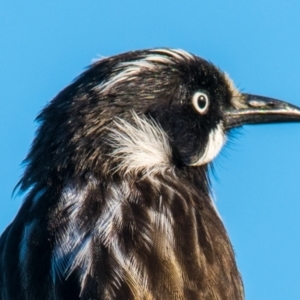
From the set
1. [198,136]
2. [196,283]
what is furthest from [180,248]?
[198,136]

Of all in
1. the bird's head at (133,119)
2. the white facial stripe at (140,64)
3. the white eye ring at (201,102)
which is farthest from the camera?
the white eye ring at (201,102)

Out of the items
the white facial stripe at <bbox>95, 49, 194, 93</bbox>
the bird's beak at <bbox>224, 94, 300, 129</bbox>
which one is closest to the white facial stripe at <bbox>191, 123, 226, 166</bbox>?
the bird's beak at <bbox>224, 94, 300, 129</bbox>

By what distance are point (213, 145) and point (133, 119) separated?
0.91m

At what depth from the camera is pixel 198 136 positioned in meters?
8.67

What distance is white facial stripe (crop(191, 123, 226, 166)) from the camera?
8703mm

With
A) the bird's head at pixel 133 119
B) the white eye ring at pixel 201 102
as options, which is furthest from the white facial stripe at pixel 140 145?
the white eye ring at pixel 201 102

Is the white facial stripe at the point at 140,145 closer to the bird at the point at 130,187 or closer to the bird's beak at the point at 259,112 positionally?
the bird at the point at 130,187

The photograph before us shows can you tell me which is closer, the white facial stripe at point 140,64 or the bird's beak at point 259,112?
the white facial stripe at point 140,64

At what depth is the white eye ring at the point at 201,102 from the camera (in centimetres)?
866

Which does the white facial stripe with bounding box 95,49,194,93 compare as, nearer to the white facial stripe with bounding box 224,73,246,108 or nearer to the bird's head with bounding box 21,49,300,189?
the bird's head with bounding box 21,49,300,189

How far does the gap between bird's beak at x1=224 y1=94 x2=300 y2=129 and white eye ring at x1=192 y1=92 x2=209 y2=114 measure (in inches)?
12.7

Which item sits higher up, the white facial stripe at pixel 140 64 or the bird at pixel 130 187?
the white facial stripe at pixel 140 64

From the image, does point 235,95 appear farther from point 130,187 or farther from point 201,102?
point 130,187

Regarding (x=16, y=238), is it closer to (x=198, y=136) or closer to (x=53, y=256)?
(x=53, y=256)
